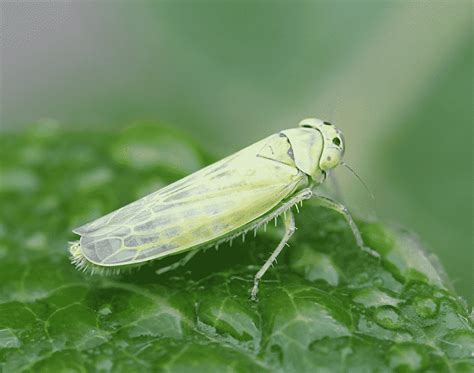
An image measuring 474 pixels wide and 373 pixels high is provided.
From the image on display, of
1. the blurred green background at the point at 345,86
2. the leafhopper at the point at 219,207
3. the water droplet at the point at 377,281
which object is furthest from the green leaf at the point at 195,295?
the blurred green background at the point at 345,86

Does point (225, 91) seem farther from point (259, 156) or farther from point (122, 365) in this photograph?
point (122, 365)

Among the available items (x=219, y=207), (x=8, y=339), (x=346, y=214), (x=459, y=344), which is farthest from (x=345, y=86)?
(x=8, y=339)

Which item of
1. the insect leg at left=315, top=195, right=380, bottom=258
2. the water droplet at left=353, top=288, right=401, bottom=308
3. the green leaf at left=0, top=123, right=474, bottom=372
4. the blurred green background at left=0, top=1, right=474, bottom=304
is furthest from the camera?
the blurred green background at left=0, top=1, right=474, bottom=304

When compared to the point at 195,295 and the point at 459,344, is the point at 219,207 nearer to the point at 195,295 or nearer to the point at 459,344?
the point at 195,295

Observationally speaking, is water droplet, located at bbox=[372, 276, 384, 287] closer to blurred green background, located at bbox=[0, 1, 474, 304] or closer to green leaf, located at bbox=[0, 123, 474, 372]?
green leaf, located at bbox=[0, 123, 474, 372]

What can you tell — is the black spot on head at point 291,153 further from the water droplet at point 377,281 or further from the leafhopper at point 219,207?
the water droplet at point 377,281

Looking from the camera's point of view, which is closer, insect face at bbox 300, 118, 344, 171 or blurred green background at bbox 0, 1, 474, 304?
insect face at bbox 300, 118, 344, 171

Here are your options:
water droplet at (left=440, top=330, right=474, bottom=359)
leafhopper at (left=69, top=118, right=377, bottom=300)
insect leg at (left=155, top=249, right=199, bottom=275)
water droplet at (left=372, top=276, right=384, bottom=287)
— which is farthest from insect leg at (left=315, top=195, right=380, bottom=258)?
insect leg at (left=155, top=249, right=199, bottom=275)

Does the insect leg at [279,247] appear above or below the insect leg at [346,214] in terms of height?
below
